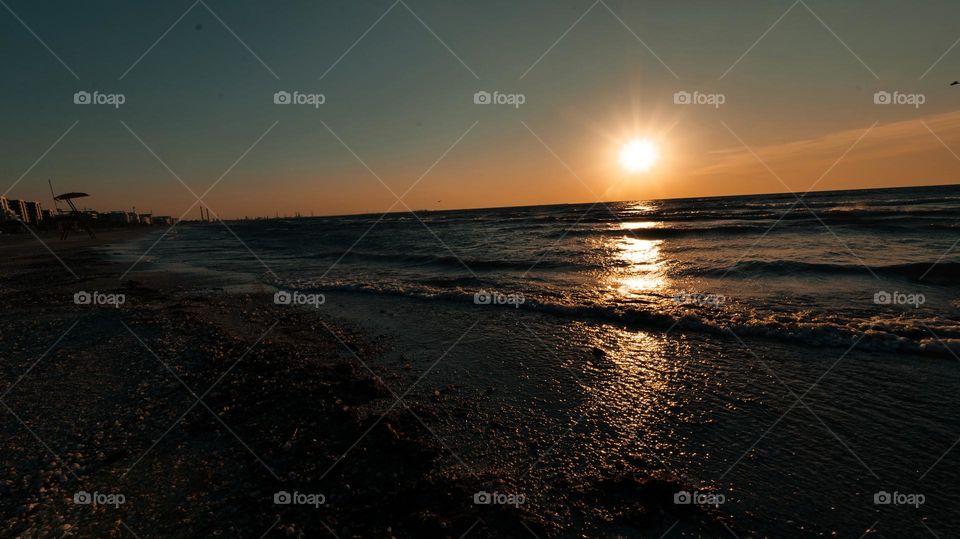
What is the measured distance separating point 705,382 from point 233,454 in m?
6.41

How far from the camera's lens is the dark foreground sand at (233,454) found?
3.34 metres

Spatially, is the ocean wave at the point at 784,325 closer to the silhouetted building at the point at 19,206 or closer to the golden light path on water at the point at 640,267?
the golden light path on water at the point at 640,267

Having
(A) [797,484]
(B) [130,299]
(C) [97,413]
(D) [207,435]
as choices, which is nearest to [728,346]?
(A) [797,484]

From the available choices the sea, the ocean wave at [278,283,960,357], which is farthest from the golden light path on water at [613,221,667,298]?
the ocean wave at [278,283,960,357]

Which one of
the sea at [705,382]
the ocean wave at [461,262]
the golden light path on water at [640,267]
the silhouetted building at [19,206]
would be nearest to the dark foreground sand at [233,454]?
the sea at [705,382]

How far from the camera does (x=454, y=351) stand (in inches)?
307

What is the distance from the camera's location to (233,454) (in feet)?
14.0

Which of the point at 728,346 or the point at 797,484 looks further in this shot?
the point at 728,346

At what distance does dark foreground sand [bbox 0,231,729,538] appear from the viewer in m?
3.34

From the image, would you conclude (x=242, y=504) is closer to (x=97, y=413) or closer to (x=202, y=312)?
(x=97, y=413)

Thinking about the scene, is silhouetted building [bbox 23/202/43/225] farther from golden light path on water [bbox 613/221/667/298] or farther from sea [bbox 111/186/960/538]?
golden light path on water [bbox 613/221/667/298]

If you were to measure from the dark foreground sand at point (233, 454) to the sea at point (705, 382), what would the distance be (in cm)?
30

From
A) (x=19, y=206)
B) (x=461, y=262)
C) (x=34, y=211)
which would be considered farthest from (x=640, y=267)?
(x=34, y=211)

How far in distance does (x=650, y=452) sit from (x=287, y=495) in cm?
368
